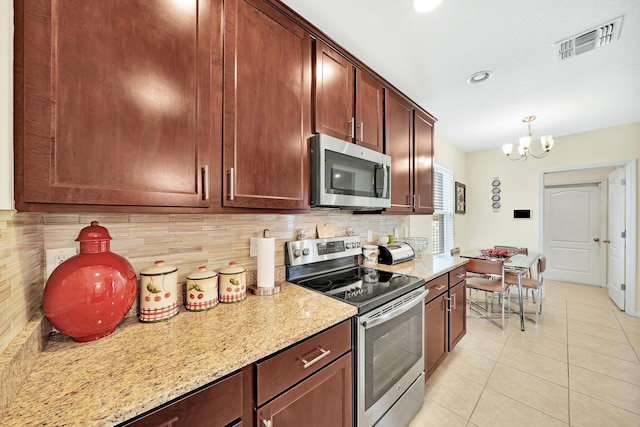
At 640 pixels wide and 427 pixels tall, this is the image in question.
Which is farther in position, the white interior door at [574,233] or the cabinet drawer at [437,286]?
the white interior door at [574,233]

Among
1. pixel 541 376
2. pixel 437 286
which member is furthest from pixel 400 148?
pixel 541 376

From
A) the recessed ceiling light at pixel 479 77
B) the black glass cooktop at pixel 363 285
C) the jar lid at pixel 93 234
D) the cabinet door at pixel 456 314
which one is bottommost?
the cabinet door at pixel 456 314

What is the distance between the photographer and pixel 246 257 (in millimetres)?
1416

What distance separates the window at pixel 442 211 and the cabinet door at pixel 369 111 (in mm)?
2166

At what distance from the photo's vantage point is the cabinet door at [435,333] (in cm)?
173

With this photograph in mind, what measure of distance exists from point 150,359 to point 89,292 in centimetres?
29

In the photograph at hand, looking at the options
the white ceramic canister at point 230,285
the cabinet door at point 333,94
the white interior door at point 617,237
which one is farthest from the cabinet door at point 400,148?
the white interior door at point 617,237

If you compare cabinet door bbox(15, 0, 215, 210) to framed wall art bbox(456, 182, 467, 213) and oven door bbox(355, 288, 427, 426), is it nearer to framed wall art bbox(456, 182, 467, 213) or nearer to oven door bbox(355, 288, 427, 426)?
oven door bbox(355, 288, 427, 426)

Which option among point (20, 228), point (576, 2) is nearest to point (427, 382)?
point (20, 228)

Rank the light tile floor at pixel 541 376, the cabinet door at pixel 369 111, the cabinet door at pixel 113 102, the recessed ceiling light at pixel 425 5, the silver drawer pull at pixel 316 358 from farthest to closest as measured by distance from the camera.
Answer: the cabinet door at pixel 369 111, the light tile floor at pixel 541 376, the recessed ceiling light at pixel 425 5, the silver drawer pull at pixel 316 358, the cabinet door at pixel 113 102

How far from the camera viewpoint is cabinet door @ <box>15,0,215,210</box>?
663 millimetres

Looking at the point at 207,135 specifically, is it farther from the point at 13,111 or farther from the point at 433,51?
the point at 433,51

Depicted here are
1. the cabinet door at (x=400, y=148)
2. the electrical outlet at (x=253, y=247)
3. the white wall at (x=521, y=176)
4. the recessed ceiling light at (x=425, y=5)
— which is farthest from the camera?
the white wall at (x=521, y=176)

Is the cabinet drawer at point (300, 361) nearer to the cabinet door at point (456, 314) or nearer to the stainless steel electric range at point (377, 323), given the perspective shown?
the stainless steel electric range at point (377, 323)
